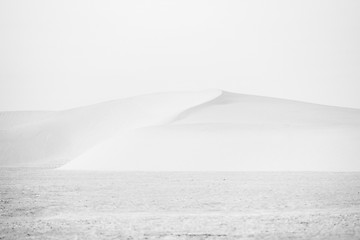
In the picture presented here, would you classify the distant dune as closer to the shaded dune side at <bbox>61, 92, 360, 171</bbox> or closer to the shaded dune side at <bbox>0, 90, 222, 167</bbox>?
the shaded dune side at <bbox>61, 92, 360, 171</bbox>

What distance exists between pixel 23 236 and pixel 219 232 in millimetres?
4310

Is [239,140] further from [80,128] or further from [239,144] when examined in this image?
[80,128]

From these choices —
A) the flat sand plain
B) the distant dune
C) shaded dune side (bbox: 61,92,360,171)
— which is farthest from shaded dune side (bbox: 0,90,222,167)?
the flat sand plain

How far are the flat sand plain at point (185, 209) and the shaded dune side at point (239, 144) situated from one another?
974cm

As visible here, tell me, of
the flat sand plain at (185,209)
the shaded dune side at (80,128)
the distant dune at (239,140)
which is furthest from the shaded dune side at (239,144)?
the shaded dune side at (80,128)

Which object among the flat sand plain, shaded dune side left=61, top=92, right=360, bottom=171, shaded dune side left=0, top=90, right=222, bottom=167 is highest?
shaded dune side left=0, top=90, right=222, bottom=167

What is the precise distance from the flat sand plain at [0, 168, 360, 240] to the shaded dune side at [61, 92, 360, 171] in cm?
974

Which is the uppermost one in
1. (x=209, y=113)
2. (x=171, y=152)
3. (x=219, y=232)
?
(x=209, y=113)

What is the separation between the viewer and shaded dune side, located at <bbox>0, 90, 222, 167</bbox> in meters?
73.5

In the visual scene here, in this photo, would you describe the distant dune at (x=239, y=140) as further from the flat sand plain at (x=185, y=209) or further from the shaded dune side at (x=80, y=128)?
the flat sand plain at (x=185, y=209)

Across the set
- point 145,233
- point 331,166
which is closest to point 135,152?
point 331,166

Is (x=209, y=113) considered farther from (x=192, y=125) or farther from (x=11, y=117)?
(x=11, y=117)

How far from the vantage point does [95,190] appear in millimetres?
25016

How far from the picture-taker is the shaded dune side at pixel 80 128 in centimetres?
7350
